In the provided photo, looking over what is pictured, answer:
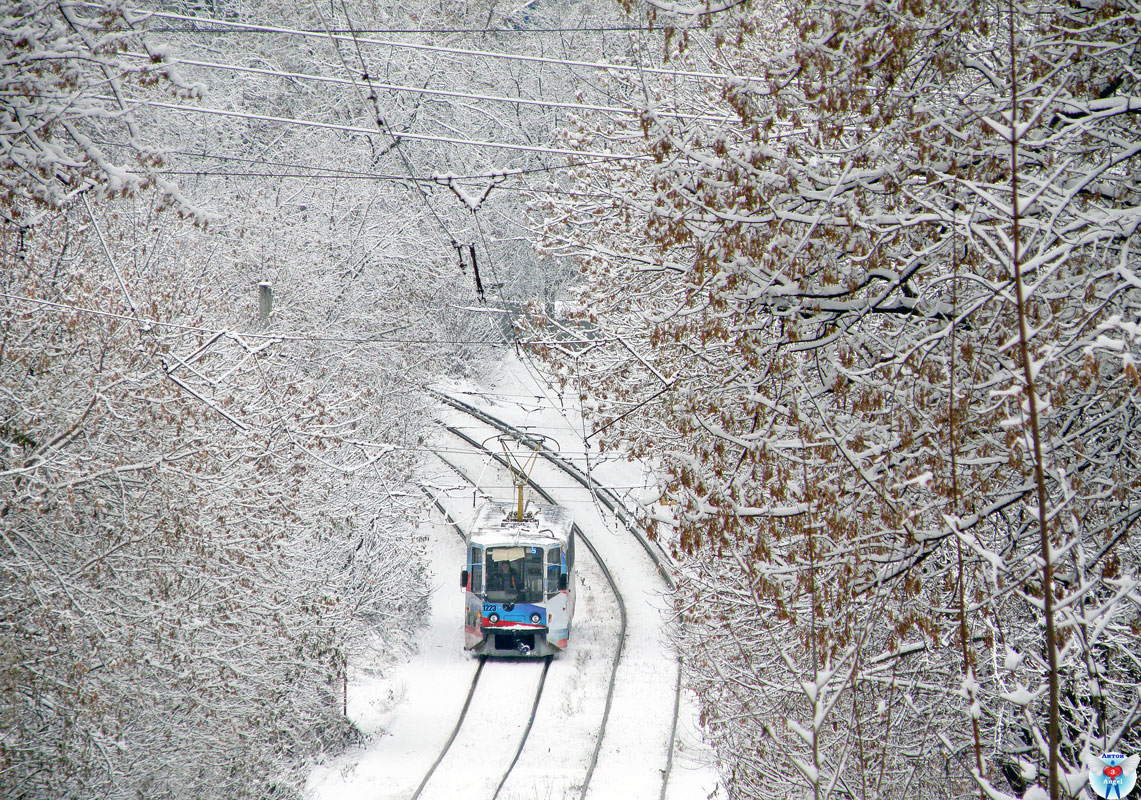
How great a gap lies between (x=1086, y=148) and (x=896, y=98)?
3.37 ft

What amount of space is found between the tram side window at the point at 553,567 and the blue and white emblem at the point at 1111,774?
1626cm

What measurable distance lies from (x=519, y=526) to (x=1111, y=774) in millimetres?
16801

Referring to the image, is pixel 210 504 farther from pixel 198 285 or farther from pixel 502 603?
pixel 502 603

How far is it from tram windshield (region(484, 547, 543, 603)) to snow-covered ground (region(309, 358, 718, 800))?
5.54ft

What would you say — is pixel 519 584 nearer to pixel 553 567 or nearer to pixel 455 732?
pixel 553 567

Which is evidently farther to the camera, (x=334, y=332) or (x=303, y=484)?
(x=334, y=332)

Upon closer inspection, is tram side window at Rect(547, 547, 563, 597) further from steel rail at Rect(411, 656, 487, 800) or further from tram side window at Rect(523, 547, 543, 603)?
steel rail at Rect(411, 656, 487, 800)

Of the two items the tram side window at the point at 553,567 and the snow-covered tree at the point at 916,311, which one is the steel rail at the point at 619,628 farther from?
the snow-covered tree at the point at 916,311

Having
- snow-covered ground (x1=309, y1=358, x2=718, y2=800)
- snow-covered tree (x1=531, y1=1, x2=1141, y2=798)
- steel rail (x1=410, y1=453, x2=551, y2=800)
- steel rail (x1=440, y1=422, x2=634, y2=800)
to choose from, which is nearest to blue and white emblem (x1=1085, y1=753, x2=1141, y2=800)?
snow-covered tree (x1=531, y1=1, x2=1141, y2=798)

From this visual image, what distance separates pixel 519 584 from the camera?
1973cm

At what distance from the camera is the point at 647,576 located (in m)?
25.7

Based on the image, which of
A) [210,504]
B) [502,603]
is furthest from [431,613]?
[210,504]

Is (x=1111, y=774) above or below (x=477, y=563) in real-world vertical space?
above

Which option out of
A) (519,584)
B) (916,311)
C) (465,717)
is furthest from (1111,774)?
(519,584)
